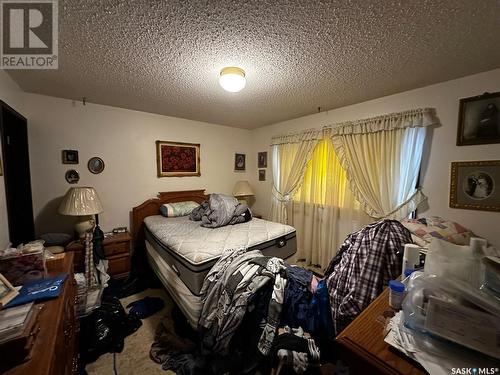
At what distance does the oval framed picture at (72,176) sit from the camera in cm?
252

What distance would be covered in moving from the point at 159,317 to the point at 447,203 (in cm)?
313

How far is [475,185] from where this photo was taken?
1.86 m

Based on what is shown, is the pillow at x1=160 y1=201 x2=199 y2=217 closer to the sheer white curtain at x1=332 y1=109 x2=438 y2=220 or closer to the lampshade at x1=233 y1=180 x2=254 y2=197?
the lampshade at x1=233 y1=180 x2=254 y2=197

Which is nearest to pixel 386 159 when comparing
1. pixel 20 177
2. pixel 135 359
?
pixel 135 359

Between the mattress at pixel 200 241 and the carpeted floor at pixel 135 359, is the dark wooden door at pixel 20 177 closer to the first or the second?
the mattress at pixel 200 241

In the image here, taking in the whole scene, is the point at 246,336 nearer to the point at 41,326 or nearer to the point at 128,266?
the point at 41,326

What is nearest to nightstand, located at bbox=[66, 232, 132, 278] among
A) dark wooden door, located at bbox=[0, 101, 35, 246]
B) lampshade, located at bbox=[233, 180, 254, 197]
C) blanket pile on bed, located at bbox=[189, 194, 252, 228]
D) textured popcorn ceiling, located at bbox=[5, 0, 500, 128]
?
dark wooden door, located at bbox=[0, 101, 35, 246]

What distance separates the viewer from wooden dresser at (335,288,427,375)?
560mm

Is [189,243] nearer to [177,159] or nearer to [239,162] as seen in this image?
[177,159]

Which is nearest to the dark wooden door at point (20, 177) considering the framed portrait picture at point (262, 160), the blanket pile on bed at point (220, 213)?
the blanket pile on bed at point (220, 213)

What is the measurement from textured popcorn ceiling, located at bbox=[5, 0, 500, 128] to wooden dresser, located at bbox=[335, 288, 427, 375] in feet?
5.16

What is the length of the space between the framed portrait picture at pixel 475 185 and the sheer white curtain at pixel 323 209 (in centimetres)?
86

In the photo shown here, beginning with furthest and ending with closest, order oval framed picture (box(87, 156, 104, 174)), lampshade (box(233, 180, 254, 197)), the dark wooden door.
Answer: lampshade (box(233, 180, 254, 197)), oval framed picture (box(87, 156, 104, 174)), the dark wooden door

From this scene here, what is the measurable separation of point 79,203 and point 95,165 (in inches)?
26.3
